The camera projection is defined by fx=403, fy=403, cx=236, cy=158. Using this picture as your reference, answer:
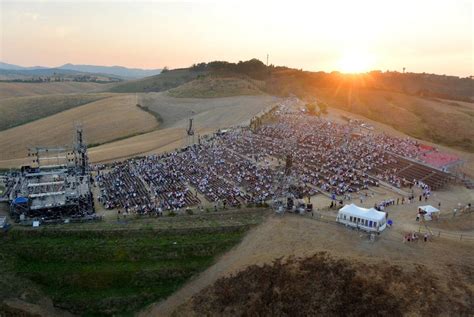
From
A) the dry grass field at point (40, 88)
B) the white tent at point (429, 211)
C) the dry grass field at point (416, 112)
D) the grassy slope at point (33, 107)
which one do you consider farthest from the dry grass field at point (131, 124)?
the dry grass field at point (40, 88)

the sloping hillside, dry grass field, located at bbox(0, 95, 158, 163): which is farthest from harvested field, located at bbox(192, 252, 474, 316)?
the sloping hillside

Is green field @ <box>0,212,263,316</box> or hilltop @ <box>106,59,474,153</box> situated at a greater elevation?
hilltop @ <box>106,59,474,153</box>

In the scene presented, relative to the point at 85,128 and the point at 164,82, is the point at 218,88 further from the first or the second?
the point at 164,82

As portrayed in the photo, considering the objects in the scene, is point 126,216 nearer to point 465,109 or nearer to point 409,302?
point 409,302

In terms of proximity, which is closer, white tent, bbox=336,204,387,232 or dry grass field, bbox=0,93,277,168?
white tent, bbox=336,204,387,232

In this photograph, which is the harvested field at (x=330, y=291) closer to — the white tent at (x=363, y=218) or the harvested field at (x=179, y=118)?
the white tent at (x=363, y=218)

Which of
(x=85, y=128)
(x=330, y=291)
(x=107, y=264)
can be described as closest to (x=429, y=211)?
(x=330, y=291)

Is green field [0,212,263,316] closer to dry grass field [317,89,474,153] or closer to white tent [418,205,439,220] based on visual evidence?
white tent [418,205,439,220]
